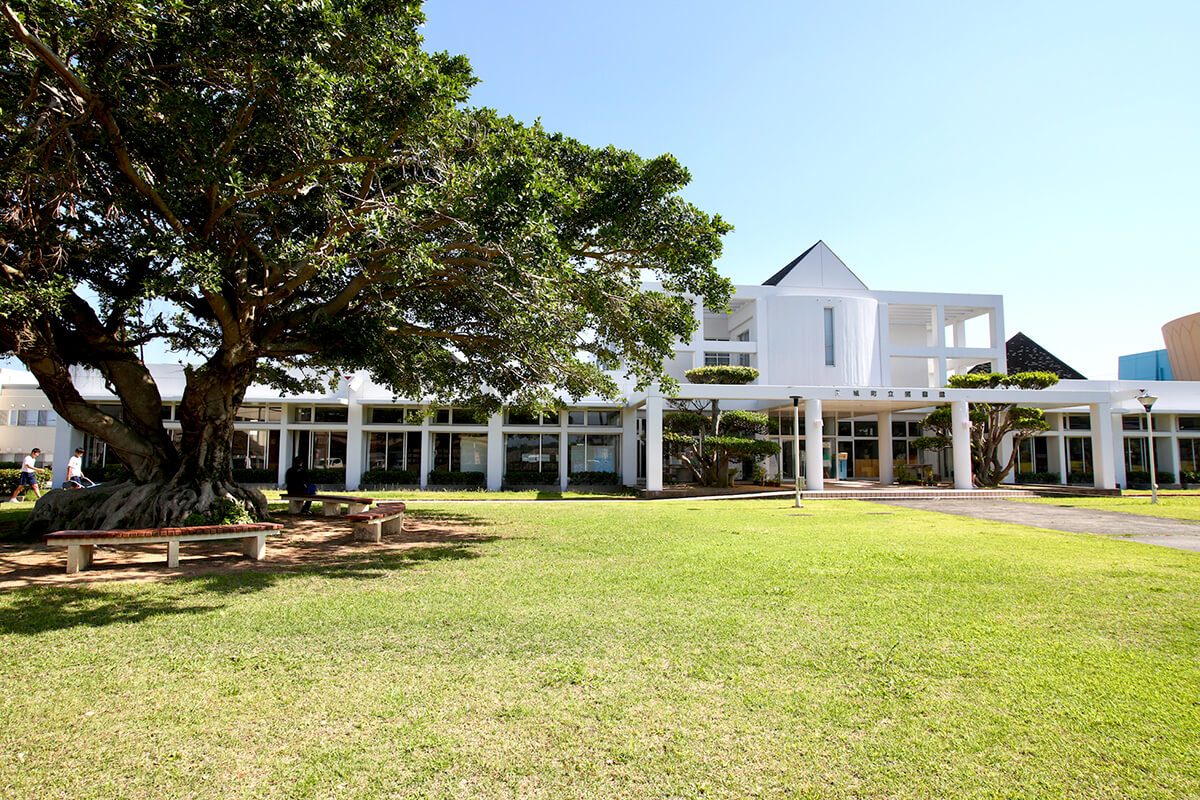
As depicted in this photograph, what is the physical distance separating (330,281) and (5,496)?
1457cm

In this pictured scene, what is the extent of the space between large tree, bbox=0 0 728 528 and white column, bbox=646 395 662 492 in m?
7.89

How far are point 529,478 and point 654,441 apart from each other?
22.7ft

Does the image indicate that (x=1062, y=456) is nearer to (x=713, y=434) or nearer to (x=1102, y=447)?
(x=1102, y=447)

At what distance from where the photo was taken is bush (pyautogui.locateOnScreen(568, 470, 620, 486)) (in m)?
26.2

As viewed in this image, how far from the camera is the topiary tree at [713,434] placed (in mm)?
21953

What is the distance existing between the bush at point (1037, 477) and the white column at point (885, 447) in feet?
22.0

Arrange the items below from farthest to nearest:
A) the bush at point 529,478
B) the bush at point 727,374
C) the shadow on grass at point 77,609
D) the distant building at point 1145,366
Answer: the distant building at point 1145,366 < the bush at point 529,478 < the bush at point 727,374 < the shadow on grass at point 77,609

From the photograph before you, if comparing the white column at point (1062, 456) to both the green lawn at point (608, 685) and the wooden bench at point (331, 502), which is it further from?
the wooden bench at point (331, 502)

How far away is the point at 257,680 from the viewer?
4.00 meters

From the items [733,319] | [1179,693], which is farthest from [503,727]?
[733,319]

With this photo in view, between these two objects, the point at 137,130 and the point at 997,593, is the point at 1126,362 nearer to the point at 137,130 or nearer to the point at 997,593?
the point at 997,593

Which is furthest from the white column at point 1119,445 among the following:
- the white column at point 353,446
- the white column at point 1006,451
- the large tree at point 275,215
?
the white column at point 353,446

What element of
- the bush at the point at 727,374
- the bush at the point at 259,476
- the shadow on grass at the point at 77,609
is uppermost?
the bush at the point at 727,374

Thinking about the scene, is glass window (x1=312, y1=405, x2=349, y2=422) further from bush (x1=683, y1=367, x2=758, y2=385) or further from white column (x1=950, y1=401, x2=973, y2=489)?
white column (x1=950, y1=401, x2=973, y2=489)
